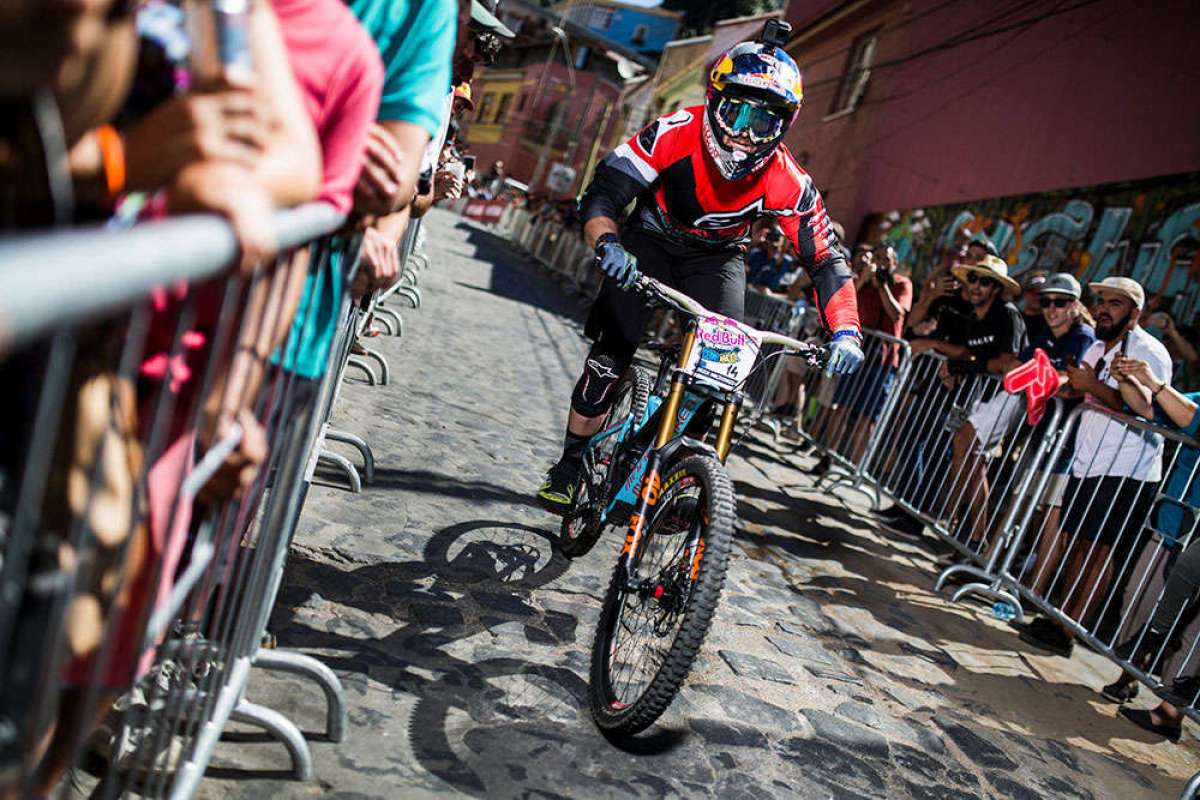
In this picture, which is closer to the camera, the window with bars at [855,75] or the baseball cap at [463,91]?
the baseball cap at [463,91]

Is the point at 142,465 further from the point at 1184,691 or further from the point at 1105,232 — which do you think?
the point at 1105,232

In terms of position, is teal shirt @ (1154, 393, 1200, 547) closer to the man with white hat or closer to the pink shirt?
the man with white hat

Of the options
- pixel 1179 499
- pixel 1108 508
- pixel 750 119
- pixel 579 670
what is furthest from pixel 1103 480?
pixel 579 670

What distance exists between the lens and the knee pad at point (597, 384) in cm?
451

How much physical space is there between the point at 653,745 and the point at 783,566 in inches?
112

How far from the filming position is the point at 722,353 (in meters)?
3.70

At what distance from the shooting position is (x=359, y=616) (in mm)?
3521

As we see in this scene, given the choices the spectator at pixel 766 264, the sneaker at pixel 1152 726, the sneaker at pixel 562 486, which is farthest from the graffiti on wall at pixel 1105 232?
the sneaker at pixel 562 486

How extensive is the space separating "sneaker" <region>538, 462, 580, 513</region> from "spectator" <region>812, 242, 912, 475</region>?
15.6ft

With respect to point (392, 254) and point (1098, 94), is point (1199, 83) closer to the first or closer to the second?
point (1098, 94)

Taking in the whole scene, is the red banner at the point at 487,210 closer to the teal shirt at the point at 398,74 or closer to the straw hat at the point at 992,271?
the straw hat at the point at 992,271

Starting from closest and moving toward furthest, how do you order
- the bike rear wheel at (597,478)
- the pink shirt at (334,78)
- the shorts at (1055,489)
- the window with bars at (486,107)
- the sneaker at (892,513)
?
1. the pink shirt at (334,78)
2. the bike rear wheel at (597,478)
3. the shorts at (1055,489)
4. the sneaker at (892,513)
5. the window with bars at (486,107)

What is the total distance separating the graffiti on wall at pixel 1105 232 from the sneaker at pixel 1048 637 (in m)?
4.58

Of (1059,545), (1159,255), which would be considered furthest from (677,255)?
(1159,255)
